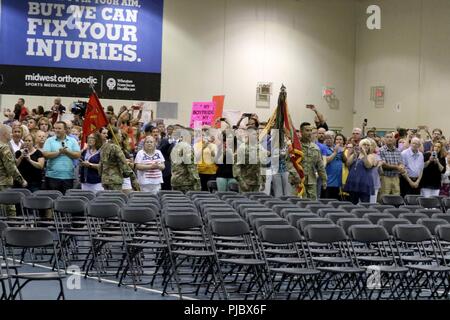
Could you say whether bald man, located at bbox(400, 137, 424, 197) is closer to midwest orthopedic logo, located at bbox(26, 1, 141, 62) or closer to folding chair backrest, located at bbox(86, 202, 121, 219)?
folding chair backrest, located at bbox(86, 202, 121, 219)

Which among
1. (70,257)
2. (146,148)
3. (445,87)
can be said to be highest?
(445,87)

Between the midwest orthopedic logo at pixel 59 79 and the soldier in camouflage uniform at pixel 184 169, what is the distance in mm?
9524

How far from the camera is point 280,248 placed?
1075cm

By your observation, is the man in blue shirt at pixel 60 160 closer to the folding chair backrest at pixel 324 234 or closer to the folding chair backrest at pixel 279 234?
the folding chair backrest at pixel 279 234

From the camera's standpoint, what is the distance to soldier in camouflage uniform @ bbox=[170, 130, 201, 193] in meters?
14.9

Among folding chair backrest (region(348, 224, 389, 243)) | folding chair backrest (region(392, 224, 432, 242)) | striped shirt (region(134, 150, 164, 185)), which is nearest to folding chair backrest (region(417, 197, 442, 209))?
striped shirt (region(134, 150, 164, 185))

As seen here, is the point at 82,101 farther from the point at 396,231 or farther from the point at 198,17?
the point at 396,231

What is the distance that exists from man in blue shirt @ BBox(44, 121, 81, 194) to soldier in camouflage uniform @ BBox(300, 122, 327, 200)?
3.64 metres

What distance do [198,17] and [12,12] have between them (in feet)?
17.4

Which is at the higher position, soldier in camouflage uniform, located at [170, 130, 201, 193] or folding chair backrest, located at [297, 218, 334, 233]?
soldier in camouflage uniform, located at [170, 130, 201, 193]

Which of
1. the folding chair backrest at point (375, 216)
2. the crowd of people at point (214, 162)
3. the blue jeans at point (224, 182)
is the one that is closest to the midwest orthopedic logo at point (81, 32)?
the crowd of people at point (214, 162)

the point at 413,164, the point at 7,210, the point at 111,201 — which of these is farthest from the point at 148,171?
the point at 413,164

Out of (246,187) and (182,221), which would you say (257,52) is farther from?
(182,221)
